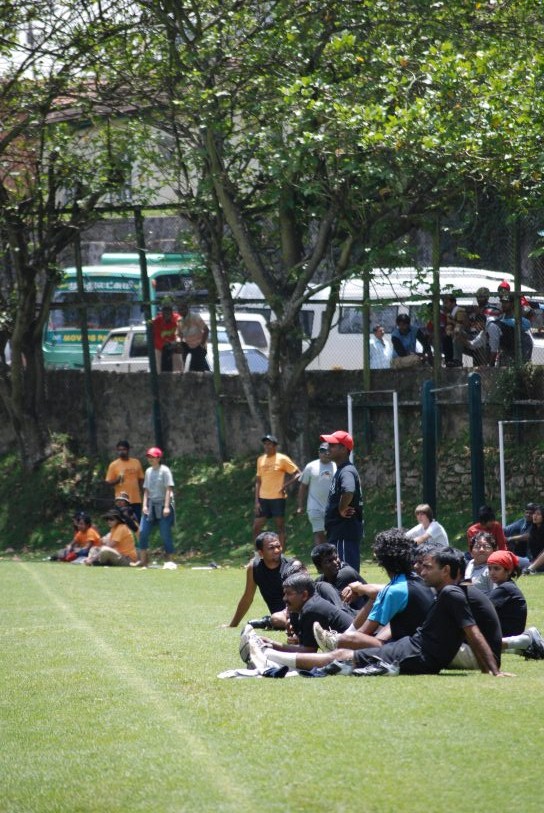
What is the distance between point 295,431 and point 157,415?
303 centimetres

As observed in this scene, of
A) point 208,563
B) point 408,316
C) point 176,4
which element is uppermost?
point 176,4

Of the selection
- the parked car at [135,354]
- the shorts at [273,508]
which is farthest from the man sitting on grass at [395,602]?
the parked car at [135,354]

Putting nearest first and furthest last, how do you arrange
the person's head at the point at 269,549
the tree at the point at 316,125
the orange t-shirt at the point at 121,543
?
the person's head at the point at 269,549
the tree at the point at 316,125
the orange t-shirt at the point at 121,543

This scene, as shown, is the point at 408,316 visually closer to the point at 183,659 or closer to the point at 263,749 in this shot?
the point at 183,659

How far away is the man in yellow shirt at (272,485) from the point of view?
20.8m

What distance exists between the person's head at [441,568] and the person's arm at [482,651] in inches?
15.7

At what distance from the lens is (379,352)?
949 inches

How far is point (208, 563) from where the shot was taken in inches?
861

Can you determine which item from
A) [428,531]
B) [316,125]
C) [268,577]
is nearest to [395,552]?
[268,577]

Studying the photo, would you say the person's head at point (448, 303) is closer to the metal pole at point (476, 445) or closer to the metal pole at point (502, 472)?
the metal pole at point (502, 472)

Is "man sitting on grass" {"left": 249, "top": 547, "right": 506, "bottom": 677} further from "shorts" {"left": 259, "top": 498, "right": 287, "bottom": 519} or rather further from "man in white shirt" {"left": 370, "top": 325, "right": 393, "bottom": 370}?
"man in white shirt" {"left": 370, "top": 325, "right": 393, "bottom": 370}

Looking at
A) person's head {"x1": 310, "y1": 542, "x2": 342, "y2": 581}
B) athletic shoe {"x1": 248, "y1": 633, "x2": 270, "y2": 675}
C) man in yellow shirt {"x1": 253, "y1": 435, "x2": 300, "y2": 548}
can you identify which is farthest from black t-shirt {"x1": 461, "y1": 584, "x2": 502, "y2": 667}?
man in yellow shirt {"x1": 253, "y1": 435, "x2": 300, "y2": 548}

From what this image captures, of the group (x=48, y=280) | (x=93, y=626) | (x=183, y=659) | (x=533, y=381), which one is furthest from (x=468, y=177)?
(x=183, y=659)

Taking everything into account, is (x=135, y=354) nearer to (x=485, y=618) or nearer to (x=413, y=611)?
(x=413, y=611)
